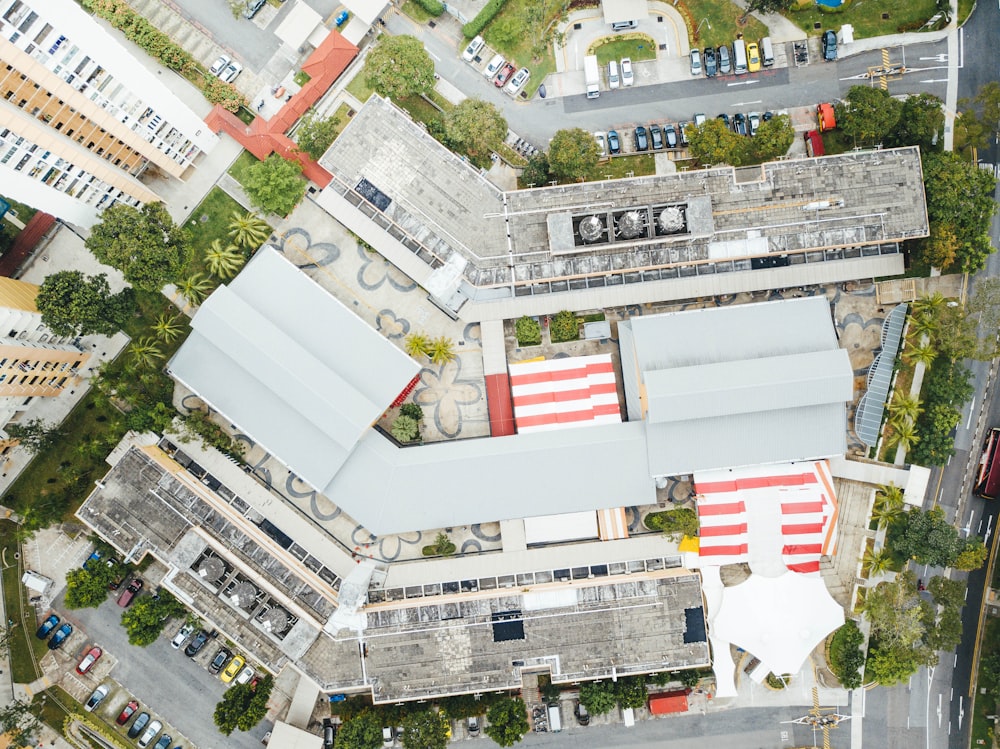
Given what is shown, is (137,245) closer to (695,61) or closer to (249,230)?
(249,230)

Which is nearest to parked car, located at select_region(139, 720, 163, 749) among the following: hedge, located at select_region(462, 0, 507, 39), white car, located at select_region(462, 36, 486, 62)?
white car, located at select_region(462, 36, 486, 62)

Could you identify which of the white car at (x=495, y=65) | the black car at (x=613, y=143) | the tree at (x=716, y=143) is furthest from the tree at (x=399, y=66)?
the tree at (x=716, y=143)

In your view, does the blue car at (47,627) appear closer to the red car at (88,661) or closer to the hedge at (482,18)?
the red car at (88,661)

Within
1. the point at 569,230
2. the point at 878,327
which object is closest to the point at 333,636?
the point at 569,230

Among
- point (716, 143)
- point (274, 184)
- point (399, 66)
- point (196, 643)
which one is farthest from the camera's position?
point (196, 643)

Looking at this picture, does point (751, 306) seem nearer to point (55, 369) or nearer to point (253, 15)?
point (253, 15)

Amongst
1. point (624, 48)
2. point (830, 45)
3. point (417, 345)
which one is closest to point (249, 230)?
point (417, 345)
